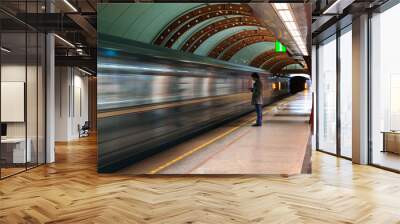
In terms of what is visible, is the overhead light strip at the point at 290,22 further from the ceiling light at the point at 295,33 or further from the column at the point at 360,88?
the column at the point at 360,88

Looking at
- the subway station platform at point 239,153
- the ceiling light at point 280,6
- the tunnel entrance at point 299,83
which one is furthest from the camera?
the tunnel entrance at point 299,83

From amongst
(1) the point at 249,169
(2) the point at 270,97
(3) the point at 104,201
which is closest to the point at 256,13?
(2) the point at 270,97

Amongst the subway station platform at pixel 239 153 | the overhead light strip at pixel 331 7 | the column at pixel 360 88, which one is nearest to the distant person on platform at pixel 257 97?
the subway station platform at pixel 239 153

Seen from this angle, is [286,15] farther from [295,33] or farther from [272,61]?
[272,61]

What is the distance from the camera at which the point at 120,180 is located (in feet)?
22.3

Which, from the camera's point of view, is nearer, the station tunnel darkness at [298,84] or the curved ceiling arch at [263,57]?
the curved ceiling arch at [263,57]

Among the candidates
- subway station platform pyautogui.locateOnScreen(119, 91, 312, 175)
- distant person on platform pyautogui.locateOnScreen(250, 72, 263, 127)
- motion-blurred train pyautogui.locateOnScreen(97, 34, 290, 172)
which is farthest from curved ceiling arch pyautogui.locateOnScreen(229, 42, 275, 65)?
subway station platform pyautogui.locateOnScreen(119, 91, 312, 175)

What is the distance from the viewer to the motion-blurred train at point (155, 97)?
22.1 ft

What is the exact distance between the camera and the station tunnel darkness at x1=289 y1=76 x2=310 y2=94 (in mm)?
8103

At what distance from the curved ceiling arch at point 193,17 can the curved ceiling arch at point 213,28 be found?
Answer: 17 cm

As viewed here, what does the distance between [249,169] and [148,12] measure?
305cm

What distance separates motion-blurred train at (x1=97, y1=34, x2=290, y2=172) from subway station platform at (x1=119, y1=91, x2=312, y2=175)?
6.7 inches

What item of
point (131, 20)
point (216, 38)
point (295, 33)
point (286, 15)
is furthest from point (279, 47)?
point (131, 20)

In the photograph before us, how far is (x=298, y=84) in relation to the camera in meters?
8.20
